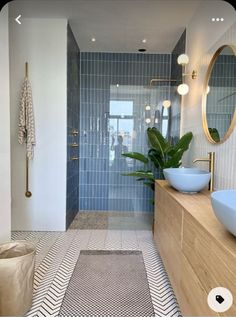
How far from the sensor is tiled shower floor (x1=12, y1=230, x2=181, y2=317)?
1.88 m

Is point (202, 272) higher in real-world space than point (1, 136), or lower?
lower

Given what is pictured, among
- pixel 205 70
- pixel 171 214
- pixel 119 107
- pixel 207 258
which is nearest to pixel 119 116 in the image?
pixel 119 107

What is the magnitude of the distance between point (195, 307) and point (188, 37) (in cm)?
298

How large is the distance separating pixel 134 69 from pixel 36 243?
2.99m

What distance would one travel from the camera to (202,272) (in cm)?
121

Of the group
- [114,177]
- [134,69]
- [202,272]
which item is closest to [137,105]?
[134,69]

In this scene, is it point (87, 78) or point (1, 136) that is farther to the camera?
point (87, 78)

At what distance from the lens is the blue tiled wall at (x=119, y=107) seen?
4.16m

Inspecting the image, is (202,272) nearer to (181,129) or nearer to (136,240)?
(136,240)

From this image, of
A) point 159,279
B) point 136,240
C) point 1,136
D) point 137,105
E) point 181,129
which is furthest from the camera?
point 137,105

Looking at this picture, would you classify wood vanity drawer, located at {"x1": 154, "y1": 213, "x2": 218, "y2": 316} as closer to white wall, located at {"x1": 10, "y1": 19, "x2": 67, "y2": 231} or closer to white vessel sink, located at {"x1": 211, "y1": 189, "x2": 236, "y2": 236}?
white vessel sink, located at {"x1": 211, "y1": 189, "x2": 236, "y2": 236}

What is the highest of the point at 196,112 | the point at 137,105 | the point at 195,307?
the point at 137,105

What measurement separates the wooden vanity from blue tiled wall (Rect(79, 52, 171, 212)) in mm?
2019

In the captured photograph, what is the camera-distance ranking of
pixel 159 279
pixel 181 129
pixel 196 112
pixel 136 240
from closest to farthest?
pixel 159 279 < pixel 196 112 < pixel 136 240 < pixel 181 129
